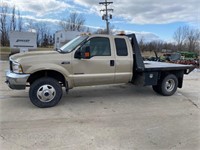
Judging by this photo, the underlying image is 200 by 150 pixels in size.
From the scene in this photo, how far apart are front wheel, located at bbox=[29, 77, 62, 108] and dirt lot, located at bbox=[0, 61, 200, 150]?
6.8 inches

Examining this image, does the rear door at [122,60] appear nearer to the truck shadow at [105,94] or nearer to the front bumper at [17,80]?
the truck shadow at [105,94]

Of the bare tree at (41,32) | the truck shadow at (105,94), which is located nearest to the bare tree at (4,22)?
the bare tree at (41,32)

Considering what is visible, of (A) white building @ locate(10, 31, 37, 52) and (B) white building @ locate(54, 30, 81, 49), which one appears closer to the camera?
(A) white building @ locate(10, 31, 37, 52)

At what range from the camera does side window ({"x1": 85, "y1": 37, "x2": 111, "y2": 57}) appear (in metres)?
5.19

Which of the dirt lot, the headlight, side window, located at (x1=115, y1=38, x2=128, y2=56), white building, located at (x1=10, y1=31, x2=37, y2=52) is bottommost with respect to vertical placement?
the dirt lot

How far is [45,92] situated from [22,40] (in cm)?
1879

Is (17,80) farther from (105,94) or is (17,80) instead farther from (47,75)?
(105,94)

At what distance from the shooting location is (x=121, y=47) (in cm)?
553

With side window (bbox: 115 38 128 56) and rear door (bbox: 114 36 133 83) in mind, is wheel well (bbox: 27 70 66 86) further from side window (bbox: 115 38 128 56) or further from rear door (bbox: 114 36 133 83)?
side window (bbox: 115 38 128 56)

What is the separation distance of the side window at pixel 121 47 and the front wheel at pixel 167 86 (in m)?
1.69

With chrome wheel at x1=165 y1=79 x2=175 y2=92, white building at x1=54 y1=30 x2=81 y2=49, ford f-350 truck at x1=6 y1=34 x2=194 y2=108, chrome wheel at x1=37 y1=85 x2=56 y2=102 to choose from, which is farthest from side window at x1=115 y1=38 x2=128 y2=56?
white building at x1=54 y1=30 x2=81 y2=49

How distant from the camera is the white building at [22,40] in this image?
21016 millimetres

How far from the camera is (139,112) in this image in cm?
472

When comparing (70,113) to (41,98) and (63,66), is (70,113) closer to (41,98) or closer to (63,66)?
(41,98)
